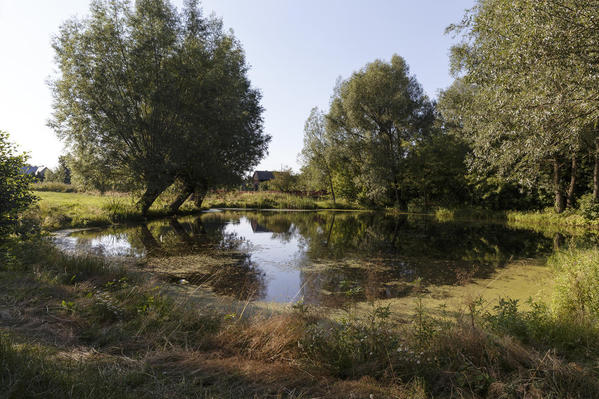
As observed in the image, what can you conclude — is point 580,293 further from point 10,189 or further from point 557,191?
point 557,191

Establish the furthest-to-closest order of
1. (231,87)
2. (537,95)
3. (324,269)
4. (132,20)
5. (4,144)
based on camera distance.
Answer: (231,87) → (132,20) → (324,269) → (537,95) → (4,144)

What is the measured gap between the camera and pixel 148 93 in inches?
678

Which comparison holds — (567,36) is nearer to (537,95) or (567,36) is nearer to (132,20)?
(537,95)

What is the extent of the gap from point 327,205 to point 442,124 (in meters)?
14.7

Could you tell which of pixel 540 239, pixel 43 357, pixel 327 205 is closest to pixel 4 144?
pixel 43 357

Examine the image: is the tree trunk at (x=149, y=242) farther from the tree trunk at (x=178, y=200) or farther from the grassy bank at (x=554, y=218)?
the grassy bank at (x=554, y=218)

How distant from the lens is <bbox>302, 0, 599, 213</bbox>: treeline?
7.75 metres

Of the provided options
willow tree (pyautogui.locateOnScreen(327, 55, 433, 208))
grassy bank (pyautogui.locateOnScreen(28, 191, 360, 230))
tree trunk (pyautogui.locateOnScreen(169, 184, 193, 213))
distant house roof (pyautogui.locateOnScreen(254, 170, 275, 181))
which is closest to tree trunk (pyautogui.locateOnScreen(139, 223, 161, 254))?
grassy bank (pyautogui.locateOnScreen(28, 191, 360, 230))

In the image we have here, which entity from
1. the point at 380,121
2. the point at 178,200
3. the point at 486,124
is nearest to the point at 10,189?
the point at 486,124

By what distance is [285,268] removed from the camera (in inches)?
370

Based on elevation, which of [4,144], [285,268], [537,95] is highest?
[537,95]

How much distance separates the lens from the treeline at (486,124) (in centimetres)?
775

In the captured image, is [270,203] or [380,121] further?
[270,203]

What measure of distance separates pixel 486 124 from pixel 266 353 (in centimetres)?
1272
